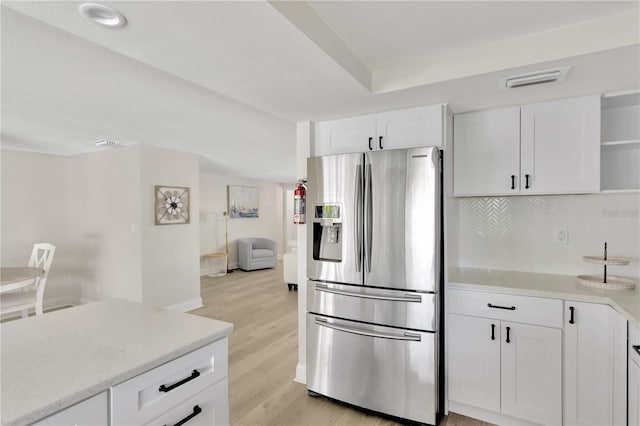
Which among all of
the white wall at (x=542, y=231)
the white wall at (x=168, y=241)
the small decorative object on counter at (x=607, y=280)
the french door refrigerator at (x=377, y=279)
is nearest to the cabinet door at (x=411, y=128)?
the french door refrigerator at (x=377, y=279)

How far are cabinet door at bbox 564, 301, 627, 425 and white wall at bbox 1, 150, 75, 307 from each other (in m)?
Answer: 6.19

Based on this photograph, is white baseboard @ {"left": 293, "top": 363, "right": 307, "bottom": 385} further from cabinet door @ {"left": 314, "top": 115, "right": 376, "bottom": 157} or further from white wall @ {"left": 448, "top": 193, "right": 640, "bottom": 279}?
cabinet door @ {"left": 314, "top": 115, "right": 376, "bottom": 157}

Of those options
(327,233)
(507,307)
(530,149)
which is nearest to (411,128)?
(530,149)

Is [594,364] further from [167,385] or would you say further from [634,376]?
[167,385]

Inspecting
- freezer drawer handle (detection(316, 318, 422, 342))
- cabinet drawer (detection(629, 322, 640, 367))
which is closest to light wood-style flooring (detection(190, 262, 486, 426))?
freezer drawer handle (detection(316, 318, 422, 342))

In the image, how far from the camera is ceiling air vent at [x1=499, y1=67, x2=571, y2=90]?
177 cm

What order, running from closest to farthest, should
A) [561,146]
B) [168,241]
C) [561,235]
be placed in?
[561,146] < [561,235] < [168,241]

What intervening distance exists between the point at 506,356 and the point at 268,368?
1.95 metres

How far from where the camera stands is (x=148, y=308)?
1564mm

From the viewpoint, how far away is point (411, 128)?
92.6 inches

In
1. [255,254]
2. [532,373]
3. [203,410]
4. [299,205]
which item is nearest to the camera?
[203,410]

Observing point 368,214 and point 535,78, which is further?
point 368,214

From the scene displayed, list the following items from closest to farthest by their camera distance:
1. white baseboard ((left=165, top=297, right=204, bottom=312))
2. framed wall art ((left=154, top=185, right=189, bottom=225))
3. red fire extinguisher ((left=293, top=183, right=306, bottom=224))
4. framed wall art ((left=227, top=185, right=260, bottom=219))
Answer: red fire extinguisher ((left=293, top=183, right=306, bottom=224)) < framed wall art ((left=154, top=185, right=189, bottom=225)) < white baseboard ((left=165, top=297, right=204, bottom=312)) < framed wall art ((left=227, top=185, right=260, bottom=219))

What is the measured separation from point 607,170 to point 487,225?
0.87 metres
